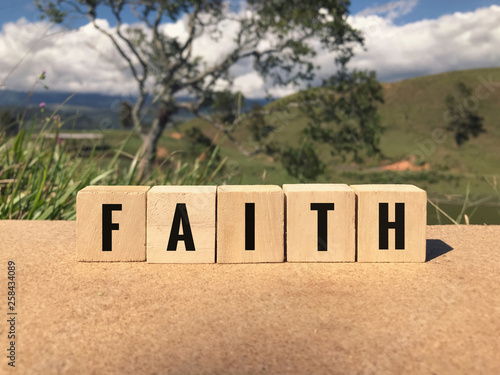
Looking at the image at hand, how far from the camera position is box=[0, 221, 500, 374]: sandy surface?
1395 mm

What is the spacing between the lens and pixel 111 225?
2318 mm

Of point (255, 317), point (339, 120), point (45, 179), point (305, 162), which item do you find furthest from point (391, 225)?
point (339, 120)

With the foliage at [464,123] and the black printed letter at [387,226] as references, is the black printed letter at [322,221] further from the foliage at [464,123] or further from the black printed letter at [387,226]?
the foliage at [464,123]

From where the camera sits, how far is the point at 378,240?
2.32 metres

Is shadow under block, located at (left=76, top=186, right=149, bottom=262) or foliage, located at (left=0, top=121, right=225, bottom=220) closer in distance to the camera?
shadow under block, located at (left=76, top=186, right=149, bottom=262)

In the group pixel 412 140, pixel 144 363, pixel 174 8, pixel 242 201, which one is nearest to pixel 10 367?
pixel 144 363

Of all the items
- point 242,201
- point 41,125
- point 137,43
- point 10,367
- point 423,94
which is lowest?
point 10,367

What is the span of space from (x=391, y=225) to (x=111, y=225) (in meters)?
1.34

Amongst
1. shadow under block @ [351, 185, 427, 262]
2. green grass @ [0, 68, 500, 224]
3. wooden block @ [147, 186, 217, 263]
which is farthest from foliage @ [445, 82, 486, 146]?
wooden block @ [147, 186, 217, 263]

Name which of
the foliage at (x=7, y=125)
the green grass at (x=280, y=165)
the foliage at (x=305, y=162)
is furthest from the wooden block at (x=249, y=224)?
the foliage at (x=305, y=162)

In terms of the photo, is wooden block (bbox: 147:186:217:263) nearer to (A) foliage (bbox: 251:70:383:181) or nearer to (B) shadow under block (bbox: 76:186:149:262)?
(B) shadow under block (bbox: 76:186:149:262)

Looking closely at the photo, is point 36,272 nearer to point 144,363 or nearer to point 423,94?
point 144,363

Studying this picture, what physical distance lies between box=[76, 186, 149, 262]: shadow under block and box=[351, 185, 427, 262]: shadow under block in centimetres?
105

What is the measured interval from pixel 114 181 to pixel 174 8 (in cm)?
841
